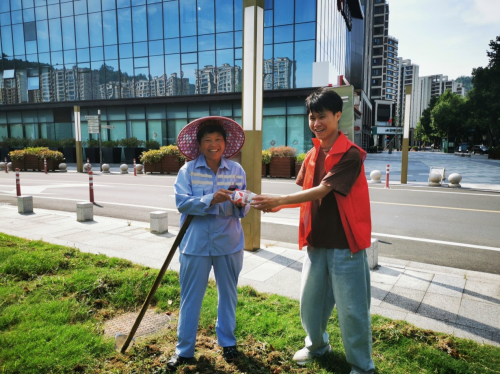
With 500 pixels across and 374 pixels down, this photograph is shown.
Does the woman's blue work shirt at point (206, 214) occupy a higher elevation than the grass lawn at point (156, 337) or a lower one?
higher

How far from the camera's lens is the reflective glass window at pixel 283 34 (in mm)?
25969

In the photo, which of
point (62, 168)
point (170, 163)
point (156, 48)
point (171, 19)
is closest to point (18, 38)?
point (156, 48)

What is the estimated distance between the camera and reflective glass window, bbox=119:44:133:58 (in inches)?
1265

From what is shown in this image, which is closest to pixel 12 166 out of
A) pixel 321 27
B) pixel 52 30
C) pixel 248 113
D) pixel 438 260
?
pixel 52 30

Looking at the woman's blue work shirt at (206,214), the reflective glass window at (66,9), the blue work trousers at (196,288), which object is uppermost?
the reflective glass window at (66,9)

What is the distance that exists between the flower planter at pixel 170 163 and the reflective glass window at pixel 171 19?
13423mm

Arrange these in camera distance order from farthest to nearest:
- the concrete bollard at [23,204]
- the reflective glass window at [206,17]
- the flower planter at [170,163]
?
1. the reflective glass window at [206,17]
2. the flower planter at [170,163]
3. the concrete bollard at [23,204]

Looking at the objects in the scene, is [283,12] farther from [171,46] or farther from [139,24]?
[139,24]

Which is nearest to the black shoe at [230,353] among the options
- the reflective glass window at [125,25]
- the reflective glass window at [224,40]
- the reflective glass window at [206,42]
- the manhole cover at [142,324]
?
the manhole cover at [142,324]

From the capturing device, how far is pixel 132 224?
8.16 metres

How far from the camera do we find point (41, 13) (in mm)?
35031

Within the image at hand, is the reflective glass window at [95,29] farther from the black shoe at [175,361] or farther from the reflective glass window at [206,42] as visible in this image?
the black shoe at [175,361]

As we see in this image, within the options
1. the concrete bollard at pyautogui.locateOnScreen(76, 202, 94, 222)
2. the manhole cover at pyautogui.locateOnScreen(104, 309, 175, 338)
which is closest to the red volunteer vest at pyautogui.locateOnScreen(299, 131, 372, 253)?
the manhole cover at pyautogui.locateOnScreen(104, 309, 175, 338)

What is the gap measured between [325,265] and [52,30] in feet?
133
